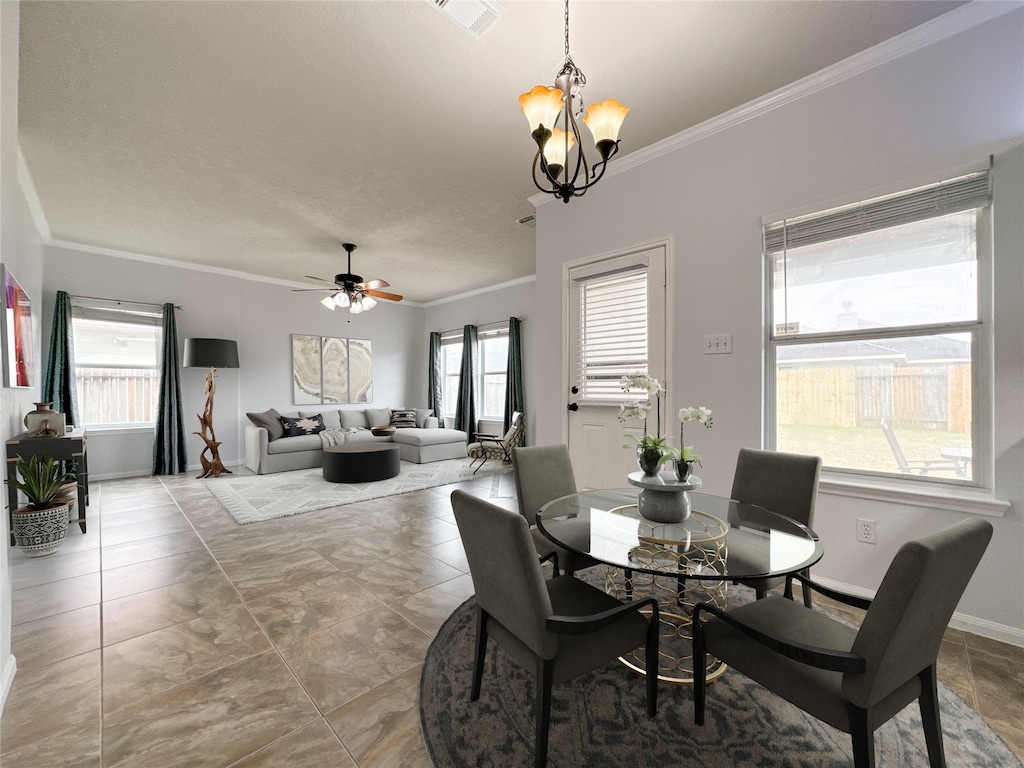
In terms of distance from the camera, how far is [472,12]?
6.31 feet

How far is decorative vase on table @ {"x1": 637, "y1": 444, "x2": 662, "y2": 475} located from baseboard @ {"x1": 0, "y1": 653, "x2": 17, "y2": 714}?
258cm

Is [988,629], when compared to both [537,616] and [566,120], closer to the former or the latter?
[537,616]

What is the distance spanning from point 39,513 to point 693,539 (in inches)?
167

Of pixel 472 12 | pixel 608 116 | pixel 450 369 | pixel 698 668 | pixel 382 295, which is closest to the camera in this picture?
pixel 698 668

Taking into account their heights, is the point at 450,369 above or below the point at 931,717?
above

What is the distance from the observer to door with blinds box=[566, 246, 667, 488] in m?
3.14

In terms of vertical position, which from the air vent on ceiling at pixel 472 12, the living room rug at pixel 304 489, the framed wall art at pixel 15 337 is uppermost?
the air vent on ceiling at pixel 472 12

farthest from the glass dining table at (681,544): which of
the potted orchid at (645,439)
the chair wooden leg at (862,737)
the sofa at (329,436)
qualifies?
the sofa at (329,436)

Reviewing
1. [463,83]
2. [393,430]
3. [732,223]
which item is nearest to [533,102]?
[463,83]

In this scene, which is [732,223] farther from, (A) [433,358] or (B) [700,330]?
(A) [433,358]

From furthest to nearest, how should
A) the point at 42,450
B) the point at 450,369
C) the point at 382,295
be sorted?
1. the point at 450,369
2. the point at 382,295
3. the point at 42,450

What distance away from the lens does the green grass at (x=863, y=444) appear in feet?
7.19

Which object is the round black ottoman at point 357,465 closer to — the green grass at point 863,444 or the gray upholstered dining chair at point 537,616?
the gray upholstered dining chair at point 537,616

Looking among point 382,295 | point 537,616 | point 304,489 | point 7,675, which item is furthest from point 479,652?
point 382,295
